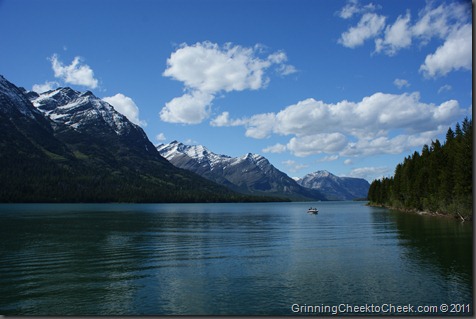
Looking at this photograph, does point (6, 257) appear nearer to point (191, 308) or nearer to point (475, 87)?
point (191, 308)

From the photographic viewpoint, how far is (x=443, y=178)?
105562 millimetres

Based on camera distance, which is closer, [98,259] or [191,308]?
[191,308]

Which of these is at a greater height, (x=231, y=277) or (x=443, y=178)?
Result: (x=443, y=178)

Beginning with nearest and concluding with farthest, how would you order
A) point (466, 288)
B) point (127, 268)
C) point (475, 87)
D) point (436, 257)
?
1. point (475, 87)
2. point (466, 288)
3. point (127, 268)
4. point (436, 257)

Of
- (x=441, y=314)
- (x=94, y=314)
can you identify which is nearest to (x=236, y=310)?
(x=94, y=314)

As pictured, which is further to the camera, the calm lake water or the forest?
the forest

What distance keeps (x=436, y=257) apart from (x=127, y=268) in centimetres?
3862

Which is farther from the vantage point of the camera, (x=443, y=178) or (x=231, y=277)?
(x=443, y=178)

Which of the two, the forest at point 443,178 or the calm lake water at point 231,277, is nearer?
the calm lake water at point 231,277

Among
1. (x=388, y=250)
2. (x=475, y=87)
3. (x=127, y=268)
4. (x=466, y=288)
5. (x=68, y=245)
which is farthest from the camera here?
(x=68, y=245)

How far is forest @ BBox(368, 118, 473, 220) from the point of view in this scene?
297 ft

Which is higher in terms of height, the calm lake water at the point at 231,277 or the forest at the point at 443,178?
the forest at the point at 443,178

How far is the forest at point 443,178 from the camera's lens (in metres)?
90.4

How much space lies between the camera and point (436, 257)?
46906 mm
